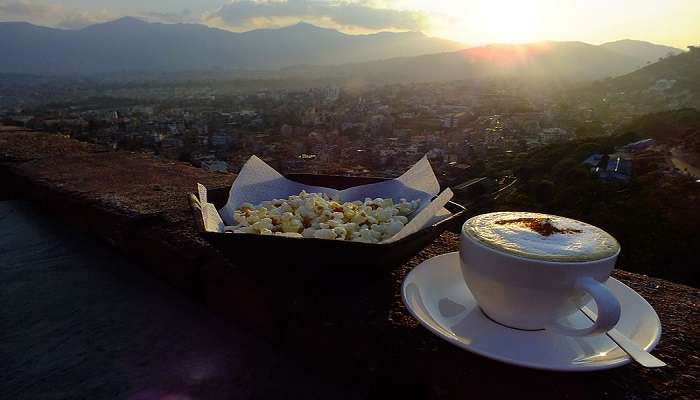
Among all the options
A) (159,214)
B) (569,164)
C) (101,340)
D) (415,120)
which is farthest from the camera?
(415,120)

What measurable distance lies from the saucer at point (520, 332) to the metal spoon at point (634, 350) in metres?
0.02

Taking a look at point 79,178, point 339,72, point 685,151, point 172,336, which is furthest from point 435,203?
point 339,72

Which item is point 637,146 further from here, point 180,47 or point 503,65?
point 180,47

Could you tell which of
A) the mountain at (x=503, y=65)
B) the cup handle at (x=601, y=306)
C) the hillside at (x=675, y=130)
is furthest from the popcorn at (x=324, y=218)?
the mountain at (x=503, y=65)

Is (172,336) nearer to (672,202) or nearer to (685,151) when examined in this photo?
(672,202)

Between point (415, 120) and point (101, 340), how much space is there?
14123 mm

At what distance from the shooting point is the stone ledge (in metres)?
0.64

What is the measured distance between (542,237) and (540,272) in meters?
0.08

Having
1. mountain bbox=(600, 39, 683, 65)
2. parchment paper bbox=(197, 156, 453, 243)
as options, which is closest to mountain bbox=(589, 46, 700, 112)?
parchment paper bbox=(197, 156, 453, 243)

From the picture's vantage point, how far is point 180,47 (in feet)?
343

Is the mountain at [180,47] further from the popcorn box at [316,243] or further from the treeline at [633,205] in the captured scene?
the popcorn box at [316,243]

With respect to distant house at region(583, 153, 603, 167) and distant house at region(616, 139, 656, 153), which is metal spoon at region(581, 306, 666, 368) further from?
distant house at region(616, 139, 656, 153)

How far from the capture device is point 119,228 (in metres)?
1.36

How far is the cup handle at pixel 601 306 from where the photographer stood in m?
0.59
